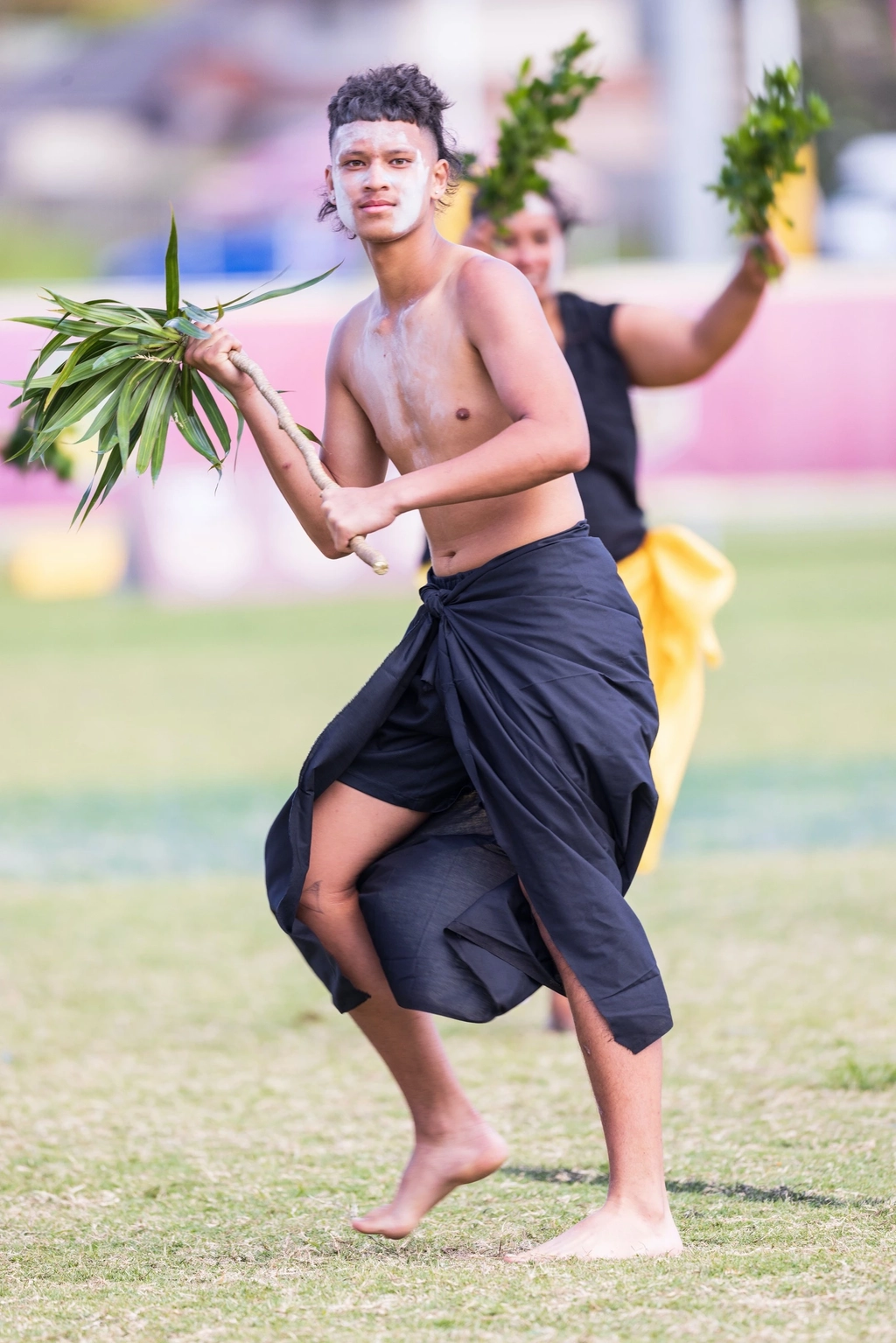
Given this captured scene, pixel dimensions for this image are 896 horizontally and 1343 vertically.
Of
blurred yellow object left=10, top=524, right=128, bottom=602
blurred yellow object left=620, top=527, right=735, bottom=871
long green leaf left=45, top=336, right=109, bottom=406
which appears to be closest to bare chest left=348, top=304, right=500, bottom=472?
long green leaf left=45, top=336, right=109, bottom=406

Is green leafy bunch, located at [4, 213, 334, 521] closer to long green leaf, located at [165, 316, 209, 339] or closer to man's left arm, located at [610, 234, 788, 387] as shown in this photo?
long green leaf, located at [165, 316, 209, 339]

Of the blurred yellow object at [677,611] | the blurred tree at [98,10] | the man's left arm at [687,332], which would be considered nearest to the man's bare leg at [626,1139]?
the blurred yellow object at [677,611]

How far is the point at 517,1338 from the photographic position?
2795 millimetres

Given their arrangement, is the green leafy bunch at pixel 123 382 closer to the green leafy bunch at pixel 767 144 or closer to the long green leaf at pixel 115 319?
the long green leaf at pixel 115 319

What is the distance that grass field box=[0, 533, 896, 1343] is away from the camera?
3047 mm

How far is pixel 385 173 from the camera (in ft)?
11.2

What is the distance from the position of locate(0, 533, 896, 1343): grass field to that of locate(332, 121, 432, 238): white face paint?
186 cm

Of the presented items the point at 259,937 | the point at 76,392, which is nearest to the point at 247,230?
the point at 259,937

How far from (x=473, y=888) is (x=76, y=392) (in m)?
1.20

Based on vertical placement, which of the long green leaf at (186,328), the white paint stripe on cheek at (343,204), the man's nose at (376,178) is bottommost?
the long green leaf at (186,328)

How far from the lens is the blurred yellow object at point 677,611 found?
5.11m

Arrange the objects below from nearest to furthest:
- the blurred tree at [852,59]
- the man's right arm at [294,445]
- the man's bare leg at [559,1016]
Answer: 1. the man's right arm at [294,445]
2. the man's bare leg at [559,1016]
3. the blurred tree at [852,59]

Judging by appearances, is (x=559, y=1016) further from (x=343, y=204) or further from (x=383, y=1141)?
(x=343, y=204)

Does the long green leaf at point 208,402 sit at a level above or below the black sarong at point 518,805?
above
